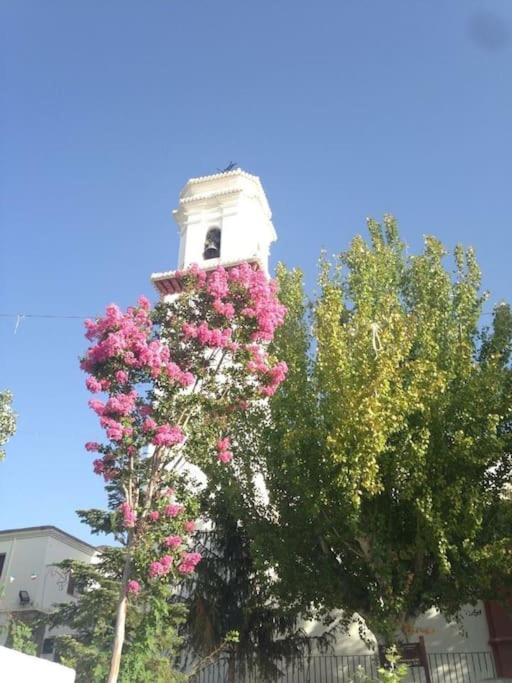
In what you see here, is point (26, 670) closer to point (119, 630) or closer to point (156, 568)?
point (119, 630)

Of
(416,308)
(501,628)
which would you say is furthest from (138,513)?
(501,628)

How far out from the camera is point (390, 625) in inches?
501

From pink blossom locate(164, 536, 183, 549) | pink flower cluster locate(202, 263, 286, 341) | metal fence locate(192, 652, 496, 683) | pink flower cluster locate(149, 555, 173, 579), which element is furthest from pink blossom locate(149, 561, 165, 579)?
metal fence locate(192, 652, 496, 683)

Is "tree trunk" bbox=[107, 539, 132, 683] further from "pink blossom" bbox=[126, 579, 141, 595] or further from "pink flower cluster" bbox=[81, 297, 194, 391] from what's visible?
"pink flower cluster" bbox=[81, 297, 194, 391]

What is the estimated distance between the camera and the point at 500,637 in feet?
54.7

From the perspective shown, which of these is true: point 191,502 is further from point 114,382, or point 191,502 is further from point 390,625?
point 390,625

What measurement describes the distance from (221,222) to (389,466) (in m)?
17.2

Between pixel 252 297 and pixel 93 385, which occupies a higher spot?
pixel 252 297

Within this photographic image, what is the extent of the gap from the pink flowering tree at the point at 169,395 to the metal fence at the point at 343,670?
7063 mm

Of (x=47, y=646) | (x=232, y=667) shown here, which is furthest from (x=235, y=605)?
(x=47, y=646)

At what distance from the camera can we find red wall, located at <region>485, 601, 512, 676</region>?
646 inches

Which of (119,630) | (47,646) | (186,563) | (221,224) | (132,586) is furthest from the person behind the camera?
(221,224)

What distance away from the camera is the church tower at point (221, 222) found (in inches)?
1048

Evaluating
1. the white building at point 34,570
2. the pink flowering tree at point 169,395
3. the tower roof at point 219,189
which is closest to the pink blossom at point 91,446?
the pink flowering tree at point 169,395
